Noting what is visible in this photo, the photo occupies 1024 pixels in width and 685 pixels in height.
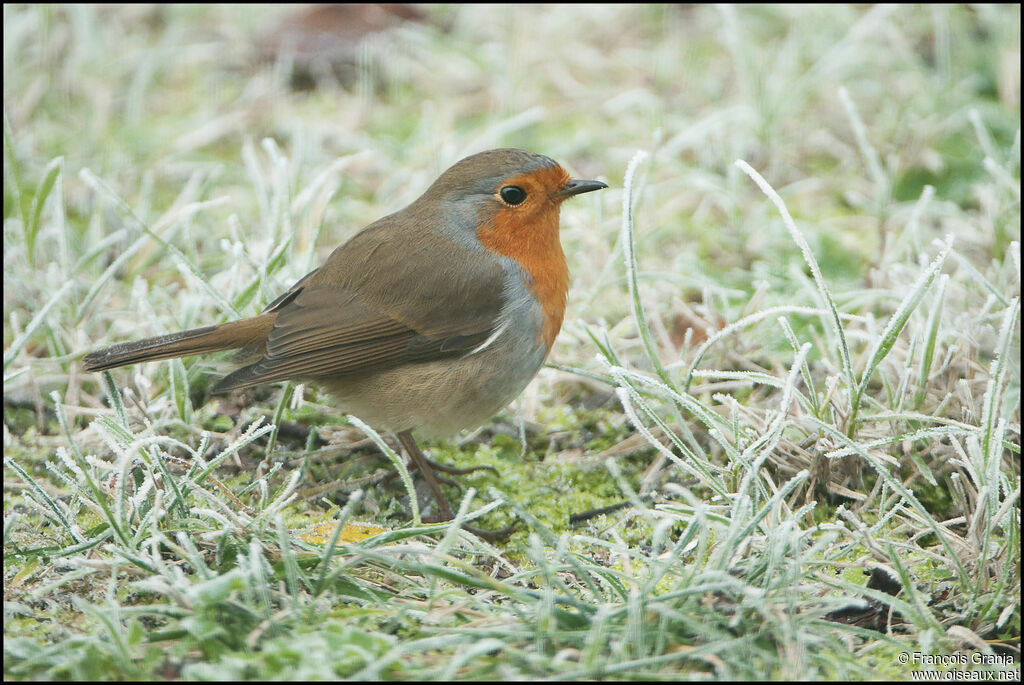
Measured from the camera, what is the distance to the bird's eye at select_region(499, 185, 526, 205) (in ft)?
11.6

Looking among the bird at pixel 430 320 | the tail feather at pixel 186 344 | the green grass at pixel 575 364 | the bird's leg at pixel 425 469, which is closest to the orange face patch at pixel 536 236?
the bird at pixel 430 320

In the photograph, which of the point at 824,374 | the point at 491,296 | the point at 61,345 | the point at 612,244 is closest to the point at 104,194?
the point at 61,345

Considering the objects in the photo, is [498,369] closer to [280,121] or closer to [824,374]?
[824,374]

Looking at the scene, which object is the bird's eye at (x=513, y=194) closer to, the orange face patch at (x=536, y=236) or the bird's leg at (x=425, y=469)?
the orange face patch at (x=536, y=236)

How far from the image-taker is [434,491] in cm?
330

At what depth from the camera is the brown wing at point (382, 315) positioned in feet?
10.8

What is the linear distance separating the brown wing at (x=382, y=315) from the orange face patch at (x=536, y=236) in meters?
0.10

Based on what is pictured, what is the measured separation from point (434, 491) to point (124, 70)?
3.64 metres

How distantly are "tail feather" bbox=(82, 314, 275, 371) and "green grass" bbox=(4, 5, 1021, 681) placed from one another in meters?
0.16

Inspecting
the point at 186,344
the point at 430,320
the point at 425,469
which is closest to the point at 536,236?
the point at 430,320

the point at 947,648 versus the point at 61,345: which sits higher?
the point at 61,345

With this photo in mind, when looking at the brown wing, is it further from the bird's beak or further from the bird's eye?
the bird's beak

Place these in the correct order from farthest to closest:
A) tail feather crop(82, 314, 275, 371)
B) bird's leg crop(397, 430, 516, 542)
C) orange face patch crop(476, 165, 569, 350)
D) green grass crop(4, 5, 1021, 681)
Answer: orange face patch crop(476, 165, 569, 350) < tail feather crop(82, 314, 275, 371) < bird's leg crop(397, 430, 516, 542) < green grass crop(4, 5, 1021, 681)

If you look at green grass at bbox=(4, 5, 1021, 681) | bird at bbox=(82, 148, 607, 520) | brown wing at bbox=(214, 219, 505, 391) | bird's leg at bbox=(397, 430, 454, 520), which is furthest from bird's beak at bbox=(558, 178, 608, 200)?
bird's leg at bbox=(397, 430, 454, 520)
